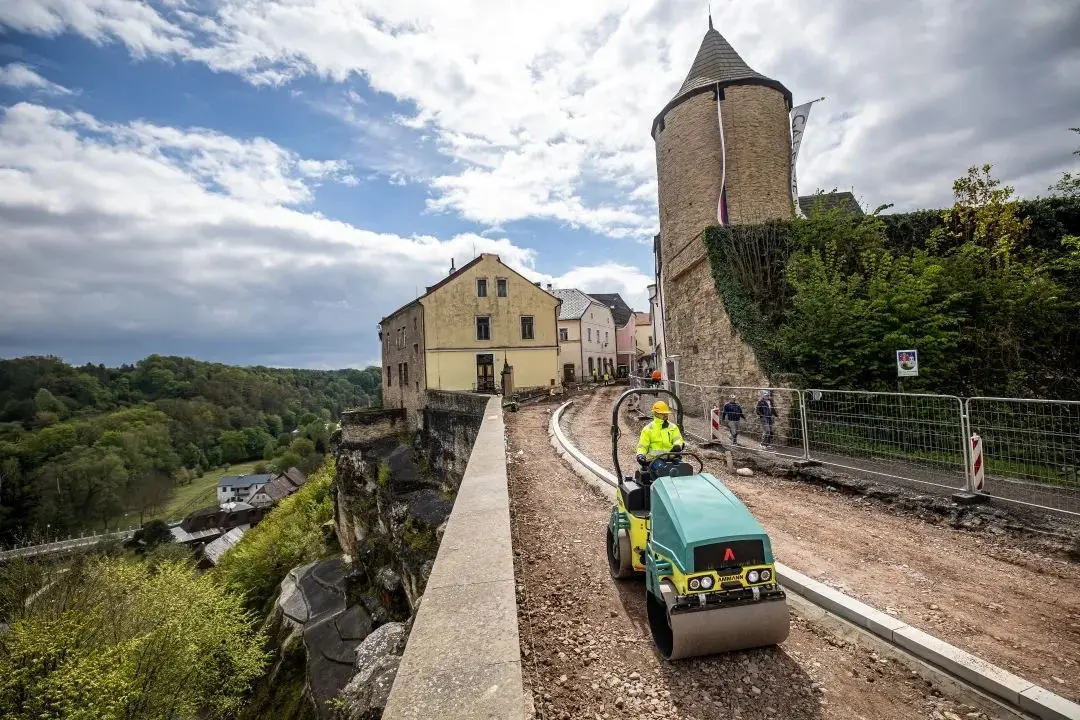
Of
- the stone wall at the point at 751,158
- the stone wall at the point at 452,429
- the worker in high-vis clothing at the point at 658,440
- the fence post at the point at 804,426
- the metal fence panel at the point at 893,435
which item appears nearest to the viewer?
the worker in high-vis clothing at the point at 658,440

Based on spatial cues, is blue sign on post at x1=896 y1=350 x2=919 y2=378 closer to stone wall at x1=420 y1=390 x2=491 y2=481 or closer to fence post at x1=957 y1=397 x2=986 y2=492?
fence post at x1=957 y1=397 x2=986 y2=492

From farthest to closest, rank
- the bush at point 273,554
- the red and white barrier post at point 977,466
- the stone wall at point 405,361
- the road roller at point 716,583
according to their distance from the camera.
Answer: the stone wall at point 405,361 < the bush at point 273,554 < the red and white barrier post at point 977,466 < the road roller at point 716,583

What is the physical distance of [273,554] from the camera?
1105 inches

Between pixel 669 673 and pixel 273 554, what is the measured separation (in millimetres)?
31926

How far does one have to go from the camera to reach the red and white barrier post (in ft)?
19.6

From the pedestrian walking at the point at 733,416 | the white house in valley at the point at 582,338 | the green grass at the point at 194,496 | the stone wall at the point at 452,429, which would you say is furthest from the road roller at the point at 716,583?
the green grass at the point at 194,496

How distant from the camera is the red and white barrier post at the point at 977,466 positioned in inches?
236

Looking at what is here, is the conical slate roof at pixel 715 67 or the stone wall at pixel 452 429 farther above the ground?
the conical slate roof at pixel 715 67

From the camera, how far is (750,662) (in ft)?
10.0

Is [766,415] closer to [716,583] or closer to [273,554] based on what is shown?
[716,583]

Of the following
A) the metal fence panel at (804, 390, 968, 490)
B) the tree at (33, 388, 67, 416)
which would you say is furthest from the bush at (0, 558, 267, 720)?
the tree at (33, 388, 67, 416)

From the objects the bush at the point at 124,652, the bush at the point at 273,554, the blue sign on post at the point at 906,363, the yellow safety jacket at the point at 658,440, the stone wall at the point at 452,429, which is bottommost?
the bush at the point at 273,554

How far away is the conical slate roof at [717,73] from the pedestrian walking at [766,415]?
50.0 feet

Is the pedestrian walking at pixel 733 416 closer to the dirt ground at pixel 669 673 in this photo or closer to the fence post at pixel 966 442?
the fence post at pixel 966 442
